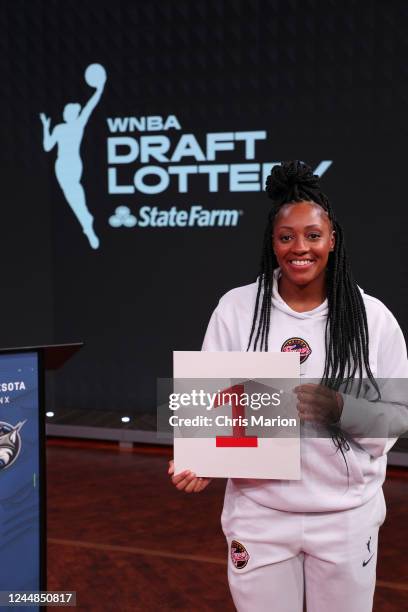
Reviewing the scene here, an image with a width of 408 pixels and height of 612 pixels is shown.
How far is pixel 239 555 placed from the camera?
1524mm

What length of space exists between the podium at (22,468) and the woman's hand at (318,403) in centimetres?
76

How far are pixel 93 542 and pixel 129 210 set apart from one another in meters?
2.79

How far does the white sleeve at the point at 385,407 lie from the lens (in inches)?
57.2

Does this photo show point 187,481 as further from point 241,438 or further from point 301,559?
point 301,559

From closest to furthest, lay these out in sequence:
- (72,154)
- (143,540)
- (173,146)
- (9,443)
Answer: (9,443), (143,540), (173,146), (72,154)

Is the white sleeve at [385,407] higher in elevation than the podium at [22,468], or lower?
higher

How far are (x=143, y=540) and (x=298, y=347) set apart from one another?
2.28 metres

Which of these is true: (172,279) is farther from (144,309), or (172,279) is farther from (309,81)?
(309,81)

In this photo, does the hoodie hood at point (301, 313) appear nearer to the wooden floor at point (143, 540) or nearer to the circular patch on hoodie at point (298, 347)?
the circular patch on hoodie at point (298, 347)

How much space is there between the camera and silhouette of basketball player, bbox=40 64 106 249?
5.48m

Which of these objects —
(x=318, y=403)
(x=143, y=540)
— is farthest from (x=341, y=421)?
(x=143, y=540)

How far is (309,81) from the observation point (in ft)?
16.1

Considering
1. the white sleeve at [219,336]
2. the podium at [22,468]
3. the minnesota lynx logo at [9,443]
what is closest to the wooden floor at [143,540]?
the podium at [22,468]

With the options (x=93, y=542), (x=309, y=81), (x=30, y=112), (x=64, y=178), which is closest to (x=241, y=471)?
(x=93, y=542)
